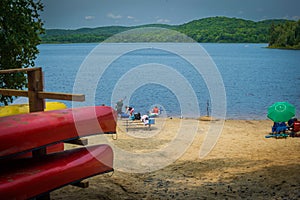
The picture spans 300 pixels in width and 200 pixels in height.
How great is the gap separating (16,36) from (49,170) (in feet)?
22.3

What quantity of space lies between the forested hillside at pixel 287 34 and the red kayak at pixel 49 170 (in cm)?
12043

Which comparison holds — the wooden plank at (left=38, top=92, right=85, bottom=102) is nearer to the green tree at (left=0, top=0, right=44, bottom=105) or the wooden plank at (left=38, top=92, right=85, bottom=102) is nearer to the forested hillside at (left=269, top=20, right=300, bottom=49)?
the green tree at (left=0, top=0, right=44, bottom=105)

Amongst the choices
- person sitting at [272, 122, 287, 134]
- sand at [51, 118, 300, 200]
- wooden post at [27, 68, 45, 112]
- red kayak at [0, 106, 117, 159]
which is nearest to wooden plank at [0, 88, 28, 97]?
wooden post at [27, 68, 45, 112]

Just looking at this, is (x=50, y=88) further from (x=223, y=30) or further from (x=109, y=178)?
(x=223, y=30)

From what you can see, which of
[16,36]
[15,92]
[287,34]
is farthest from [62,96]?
[287,34]

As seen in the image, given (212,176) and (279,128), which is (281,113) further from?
(212,176)

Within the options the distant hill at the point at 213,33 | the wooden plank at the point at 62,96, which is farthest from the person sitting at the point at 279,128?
the distant hill at the point at 213,33

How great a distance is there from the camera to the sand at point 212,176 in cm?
707

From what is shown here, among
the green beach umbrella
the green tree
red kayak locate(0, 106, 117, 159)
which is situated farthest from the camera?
the green beach umbrella

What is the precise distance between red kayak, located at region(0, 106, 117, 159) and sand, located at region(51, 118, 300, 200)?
6.20 ft

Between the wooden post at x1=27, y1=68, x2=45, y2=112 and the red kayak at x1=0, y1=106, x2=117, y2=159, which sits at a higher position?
the wooden post at x1=27, y1=68, x2=45, y2=112

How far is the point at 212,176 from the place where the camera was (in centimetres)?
851

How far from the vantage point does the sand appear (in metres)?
7.07

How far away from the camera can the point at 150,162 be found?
32.4 ft
